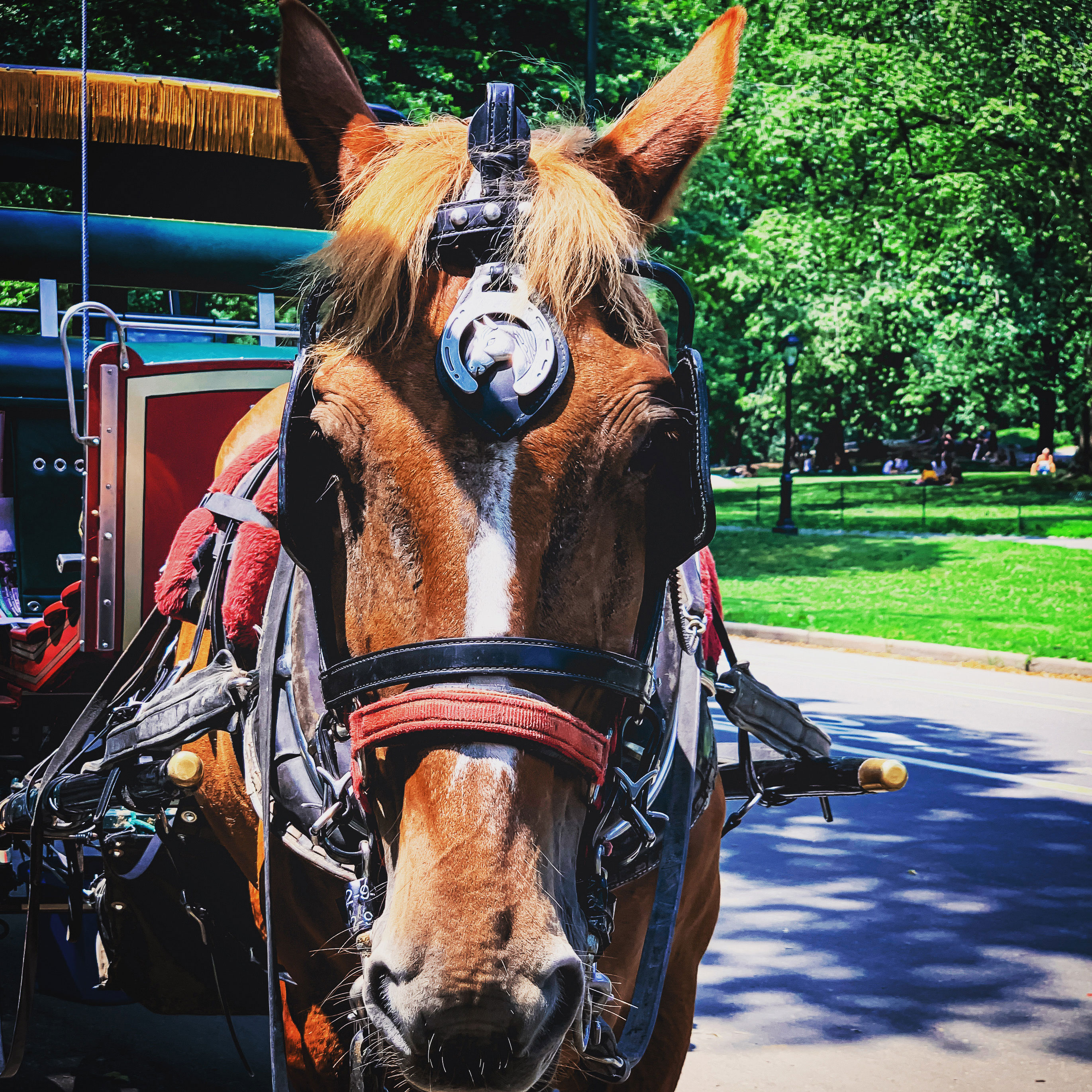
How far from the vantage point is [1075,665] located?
11977 mm

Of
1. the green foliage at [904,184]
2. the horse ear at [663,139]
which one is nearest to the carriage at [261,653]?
the horse ear at [663,139]

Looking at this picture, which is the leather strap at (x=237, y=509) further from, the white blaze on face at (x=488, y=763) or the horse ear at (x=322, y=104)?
the white blaze on face at (x=488, y=763)

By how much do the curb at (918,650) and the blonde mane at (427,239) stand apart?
11307 millimetres

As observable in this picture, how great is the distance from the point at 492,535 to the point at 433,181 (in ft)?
2.08

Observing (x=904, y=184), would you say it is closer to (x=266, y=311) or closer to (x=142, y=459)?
(x=266, y=311)

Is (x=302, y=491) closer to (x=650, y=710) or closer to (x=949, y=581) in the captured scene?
(x=650, y=710)

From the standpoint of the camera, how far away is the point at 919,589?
17.8 meters

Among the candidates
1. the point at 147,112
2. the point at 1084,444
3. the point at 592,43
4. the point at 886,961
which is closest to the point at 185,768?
the point at 147,112

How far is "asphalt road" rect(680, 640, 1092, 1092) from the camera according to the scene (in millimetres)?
4215

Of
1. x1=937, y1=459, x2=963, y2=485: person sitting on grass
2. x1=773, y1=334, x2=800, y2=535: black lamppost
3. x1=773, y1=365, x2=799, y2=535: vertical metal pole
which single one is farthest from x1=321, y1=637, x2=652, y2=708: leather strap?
x1=937, y1=459, x2=963, y2=485: person sitting on grass

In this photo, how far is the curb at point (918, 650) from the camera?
12125 millimetres

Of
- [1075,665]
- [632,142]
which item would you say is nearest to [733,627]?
[1075,665]

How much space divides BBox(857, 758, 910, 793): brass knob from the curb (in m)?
9.92

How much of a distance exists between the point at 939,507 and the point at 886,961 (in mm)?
23892
